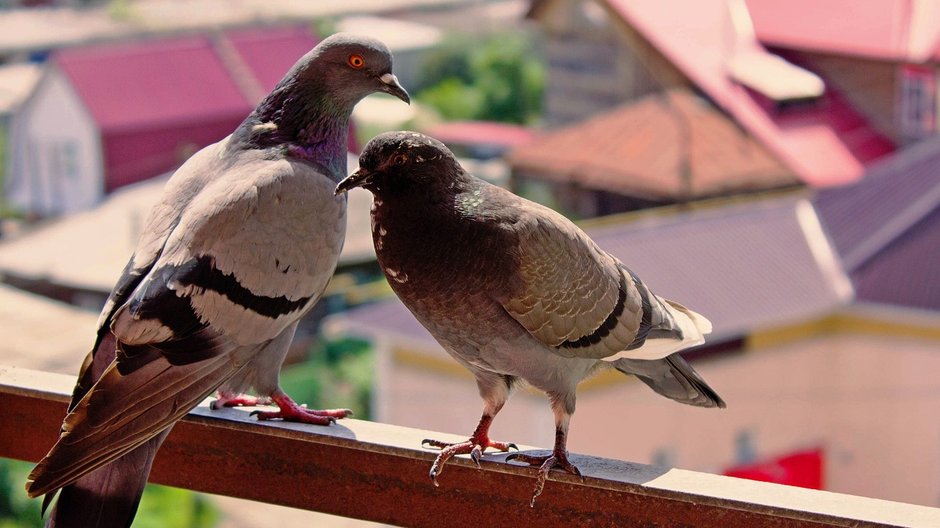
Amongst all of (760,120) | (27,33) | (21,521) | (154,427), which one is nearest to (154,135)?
(27,33)

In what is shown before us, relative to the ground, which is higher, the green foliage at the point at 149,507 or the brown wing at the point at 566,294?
the brown wing at the point at 566,294

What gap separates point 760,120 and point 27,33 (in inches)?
633

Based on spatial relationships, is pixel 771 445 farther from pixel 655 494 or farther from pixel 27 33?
pixel 27 33

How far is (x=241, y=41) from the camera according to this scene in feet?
69.6

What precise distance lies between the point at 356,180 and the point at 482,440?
407 millimetres

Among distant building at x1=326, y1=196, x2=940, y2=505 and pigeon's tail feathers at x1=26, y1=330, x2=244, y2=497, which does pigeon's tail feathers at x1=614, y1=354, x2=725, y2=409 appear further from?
distant building at x1=326, y1=196, x2=940, y2=505

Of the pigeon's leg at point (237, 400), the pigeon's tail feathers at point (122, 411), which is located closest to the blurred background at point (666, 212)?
the pigeon's leg at point (237, 400)

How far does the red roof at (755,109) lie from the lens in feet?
46.6

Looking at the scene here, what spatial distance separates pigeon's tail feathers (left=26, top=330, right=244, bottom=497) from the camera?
1711mm

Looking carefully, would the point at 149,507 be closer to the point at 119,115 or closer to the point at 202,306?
the point at 202,306

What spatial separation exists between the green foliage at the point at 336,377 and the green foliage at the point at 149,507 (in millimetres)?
3146

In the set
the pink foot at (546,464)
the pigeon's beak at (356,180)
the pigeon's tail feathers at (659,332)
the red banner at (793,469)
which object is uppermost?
the pigeon's beak at (356,180)

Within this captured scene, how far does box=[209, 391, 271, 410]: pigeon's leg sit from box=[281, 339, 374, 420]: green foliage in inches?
431

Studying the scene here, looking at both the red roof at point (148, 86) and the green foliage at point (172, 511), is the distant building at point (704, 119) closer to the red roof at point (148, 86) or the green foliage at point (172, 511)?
the red roof at point (148, 86)
